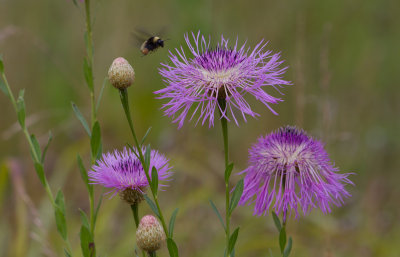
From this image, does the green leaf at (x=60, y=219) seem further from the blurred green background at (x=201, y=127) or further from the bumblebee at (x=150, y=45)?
the blurred green background at (x=201, y=127)

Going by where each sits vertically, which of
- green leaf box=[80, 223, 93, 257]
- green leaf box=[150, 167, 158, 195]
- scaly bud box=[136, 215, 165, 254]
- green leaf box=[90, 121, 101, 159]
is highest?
green leaf box=[90, 121, 101, 159]

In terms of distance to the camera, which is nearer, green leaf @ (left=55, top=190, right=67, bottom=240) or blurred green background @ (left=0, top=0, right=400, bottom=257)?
green leaf @ (left=55, top=190, right=67, bottom=240)

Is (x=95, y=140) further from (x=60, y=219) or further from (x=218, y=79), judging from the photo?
(x=218, y=79)

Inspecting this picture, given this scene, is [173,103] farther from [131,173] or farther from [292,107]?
[292,107]

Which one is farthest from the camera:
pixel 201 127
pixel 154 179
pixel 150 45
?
pixel 201 127

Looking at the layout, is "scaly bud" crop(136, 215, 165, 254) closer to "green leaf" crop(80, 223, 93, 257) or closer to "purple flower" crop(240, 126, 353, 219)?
"green leaf" crop(80, 223, 93, 257)

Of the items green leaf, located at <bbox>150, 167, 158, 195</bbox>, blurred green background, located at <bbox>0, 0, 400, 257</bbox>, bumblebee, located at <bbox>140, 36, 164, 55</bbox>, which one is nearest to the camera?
green leaf, located at <bbox>150, 167, 158, 195</bbox>

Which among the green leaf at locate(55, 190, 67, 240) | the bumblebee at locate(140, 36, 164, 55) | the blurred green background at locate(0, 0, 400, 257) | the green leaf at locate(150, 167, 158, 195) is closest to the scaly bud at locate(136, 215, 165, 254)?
the green leaf at locate(150, 167, 158, 195)

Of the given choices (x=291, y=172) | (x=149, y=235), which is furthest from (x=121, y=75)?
(x=291, y=172)
